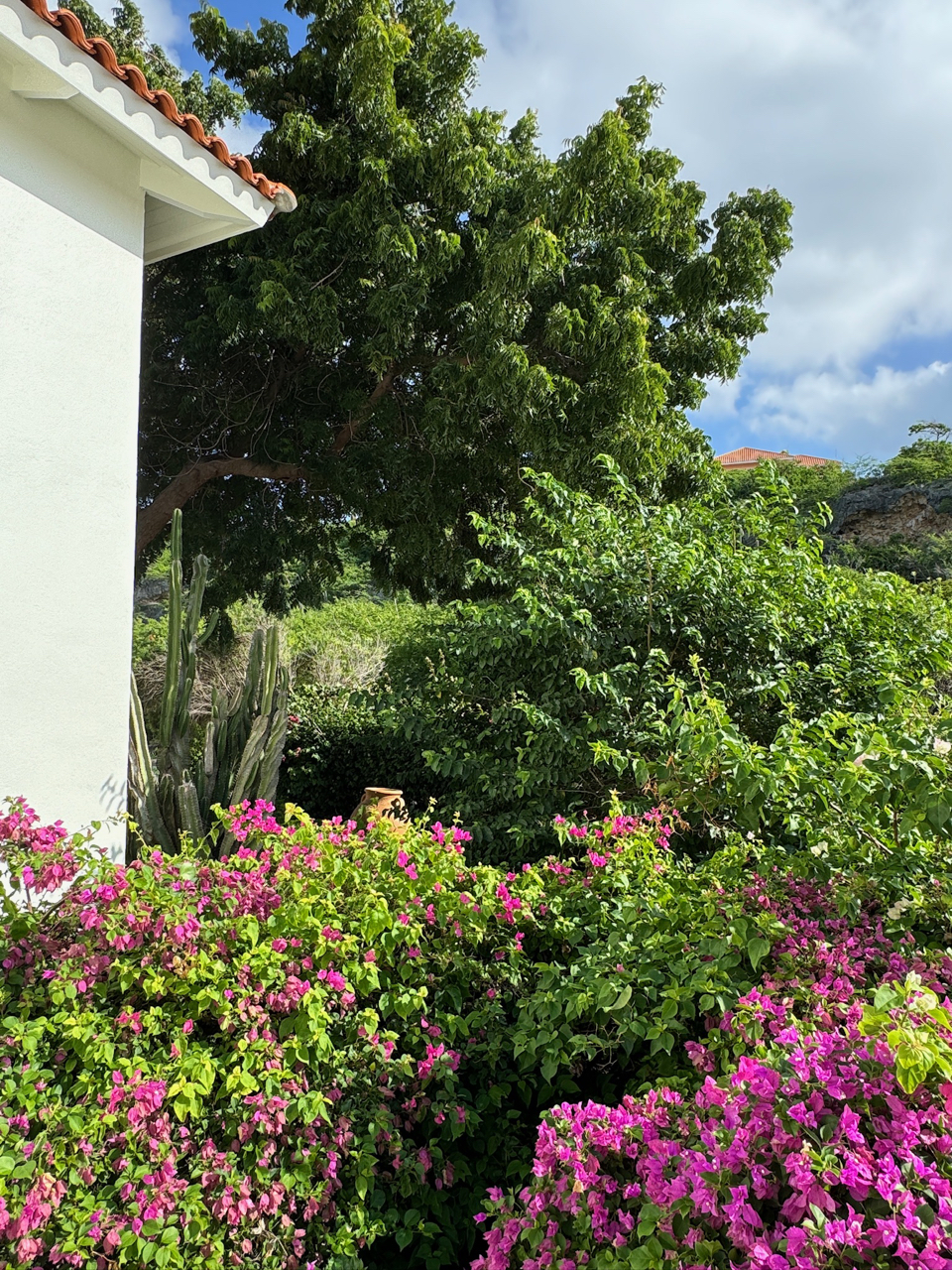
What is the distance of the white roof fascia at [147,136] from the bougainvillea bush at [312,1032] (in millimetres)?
3050

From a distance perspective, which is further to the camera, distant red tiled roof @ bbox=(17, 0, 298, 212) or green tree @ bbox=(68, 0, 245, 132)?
green tree @ bbox=(68, 0, 245, 132)

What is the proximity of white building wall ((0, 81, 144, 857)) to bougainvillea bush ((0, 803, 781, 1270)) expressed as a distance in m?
0.87

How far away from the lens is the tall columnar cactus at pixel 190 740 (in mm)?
4785

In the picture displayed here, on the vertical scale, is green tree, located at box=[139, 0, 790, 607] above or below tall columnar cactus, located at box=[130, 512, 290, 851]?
above

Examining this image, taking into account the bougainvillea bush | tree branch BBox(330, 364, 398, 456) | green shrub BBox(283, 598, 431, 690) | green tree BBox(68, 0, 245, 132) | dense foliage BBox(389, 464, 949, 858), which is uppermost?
green tree BBox(68, 0, 245, 132)

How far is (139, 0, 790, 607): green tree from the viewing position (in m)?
8.66

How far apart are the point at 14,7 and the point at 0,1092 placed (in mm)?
3941

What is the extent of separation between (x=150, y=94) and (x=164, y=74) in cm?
798

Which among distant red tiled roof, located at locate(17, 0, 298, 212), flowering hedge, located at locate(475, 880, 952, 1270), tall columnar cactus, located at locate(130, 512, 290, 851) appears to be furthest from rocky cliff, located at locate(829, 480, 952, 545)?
flowering hedge, located at locate(475, 880, 952, 1270)

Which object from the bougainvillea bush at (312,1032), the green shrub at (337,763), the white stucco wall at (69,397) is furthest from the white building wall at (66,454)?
the green shrub at (337,763)

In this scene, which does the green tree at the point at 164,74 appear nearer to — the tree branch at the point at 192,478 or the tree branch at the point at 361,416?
the tree branch at the point at 361,416

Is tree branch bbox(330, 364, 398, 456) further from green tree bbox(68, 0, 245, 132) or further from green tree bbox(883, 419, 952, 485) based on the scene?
green tree bbox(883, 419, 952, 485)

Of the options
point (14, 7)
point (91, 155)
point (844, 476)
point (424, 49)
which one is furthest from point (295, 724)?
point (844, 476)

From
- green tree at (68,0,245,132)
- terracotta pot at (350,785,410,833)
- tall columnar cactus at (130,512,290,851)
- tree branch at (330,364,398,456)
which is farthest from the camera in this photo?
tree branch at (330,364,398,456)
